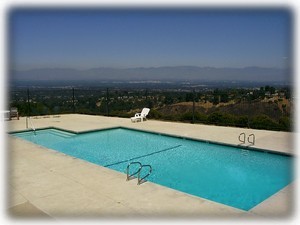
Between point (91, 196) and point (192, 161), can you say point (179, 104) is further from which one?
point (91, 196)

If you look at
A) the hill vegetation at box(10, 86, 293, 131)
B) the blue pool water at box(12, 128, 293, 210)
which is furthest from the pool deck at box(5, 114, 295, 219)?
the hill vegetation at box(10, 86, 293, 131)

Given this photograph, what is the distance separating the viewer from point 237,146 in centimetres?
769

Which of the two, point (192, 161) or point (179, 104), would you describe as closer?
point (192, 161)

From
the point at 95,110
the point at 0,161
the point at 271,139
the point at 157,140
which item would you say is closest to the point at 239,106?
the point at 271,139

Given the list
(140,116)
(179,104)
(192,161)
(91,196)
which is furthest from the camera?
(179,104)

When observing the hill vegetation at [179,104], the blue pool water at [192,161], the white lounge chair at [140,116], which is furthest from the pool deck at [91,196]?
the white lounge chair at [140,116]

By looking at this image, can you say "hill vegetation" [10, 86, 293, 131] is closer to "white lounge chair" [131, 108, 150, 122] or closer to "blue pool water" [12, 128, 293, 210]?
"white lounge chair" [131, 108, 150, 122]

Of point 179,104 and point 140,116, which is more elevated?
point 179,104

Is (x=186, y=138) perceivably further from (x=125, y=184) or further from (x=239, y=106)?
(x=125, y=184)

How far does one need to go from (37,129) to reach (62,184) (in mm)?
6689

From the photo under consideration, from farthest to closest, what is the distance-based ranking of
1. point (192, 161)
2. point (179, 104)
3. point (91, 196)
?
point (179, 104)
point (192, 161)
point (91, 196)

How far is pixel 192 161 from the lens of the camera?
23.4ft

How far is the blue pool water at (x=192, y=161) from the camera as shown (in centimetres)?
531

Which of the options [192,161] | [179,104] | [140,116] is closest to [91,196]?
[192,161]
